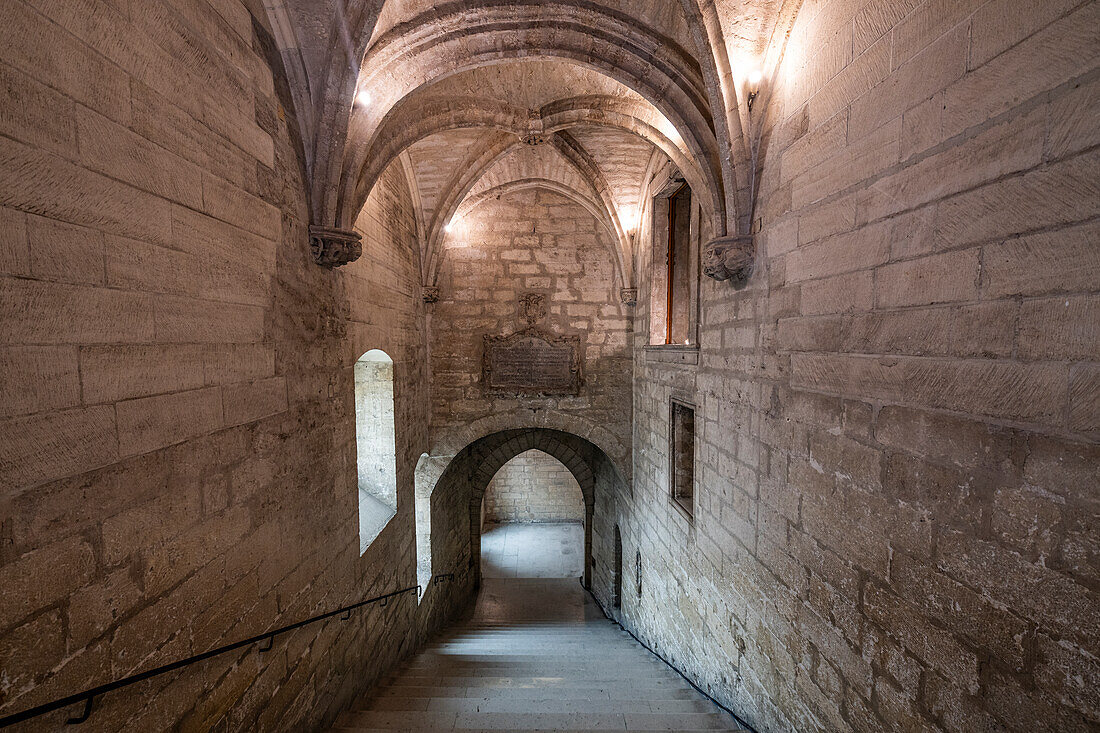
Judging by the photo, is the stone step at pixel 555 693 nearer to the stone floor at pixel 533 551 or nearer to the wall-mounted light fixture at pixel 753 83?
the wall-mounted light fixture at pixel 753 83

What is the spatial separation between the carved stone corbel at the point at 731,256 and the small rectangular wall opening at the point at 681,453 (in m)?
1.88

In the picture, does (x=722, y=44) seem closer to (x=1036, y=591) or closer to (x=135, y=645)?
(x=1036, y=591)

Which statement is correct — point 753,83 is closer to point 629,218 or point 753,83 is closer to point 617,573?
point 629,218

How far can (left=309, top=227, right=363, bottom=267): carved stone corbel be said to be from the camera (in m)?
3.03

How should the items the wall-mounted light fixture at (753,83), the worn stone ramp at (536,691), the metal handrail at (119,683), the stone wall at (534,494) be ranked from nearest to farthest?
the metal handrail at (119,683) < the wall-mounted light fixture at (753,83) < the worn stone ramp at (536,691) < the stone wall at (534,494)

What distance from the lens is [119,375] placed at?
159 centimetres

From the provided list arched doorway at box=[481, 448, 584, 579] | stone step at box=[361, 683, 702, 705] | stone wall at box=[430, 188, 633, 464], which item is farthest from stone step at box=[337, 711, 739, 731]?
arched doorway at box=[481, 448, 584, 579]

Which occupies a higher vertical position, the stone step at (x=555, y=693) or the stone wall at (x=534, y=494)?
the stone step at (x=555, y=693)

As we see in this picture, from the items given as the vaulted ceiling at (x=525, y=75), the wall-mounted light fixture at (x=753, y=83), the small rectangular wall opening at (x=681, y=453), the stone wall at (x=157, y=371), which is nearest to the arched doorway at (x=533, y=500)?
the small rectangular wall opening at (x=681, y=453)

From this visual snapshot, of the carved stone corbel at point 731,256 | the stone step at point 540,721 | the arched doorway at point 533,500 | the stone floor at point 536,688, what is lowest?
the arched doorway at point 533,500

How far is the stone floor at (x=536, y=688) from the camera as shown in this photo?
3.18 meters

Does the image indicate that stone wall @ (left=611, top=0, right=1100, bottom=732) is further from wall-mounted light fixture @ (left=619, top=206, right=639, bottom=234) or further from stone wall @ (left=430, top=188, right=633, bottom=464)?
stone wall @ (left=430, top=188, right=633, bottom=464)

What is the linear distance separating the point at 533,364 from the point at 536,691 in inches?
160

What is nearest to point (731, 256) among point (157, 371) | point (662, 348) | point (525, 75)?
point (662, 348)
